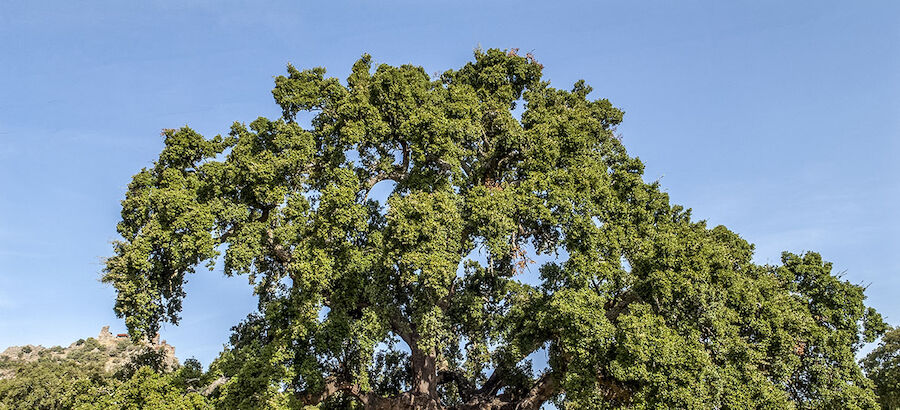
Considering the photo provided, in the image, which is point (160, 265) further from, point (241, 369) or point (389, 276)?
point (389, 276)

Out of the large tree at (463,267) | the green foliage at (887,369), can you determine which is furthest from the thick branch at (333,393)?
the green foliage at (887,369)

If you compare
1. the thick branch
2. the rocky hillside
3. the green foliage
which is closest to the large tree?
the thick branch

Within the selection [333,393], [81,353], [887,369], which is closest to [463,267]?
[333,393]

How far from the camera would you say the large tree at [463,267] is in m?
15.4

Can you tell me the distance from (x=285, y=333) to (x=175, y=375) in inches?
153

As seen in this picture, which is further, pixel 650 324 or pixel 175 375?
pixel 175 375

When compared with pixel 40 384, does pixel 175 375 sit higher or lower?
lower

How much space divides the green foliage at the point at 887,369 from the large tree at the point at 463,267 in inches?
403

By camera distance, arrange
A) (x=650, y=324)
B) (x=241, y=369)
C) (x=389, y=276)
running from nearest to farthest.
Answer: (x=650, y=324), (x=241, y=369), (x=389, y=276)

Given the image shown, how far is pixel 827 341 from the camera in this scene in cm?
1686

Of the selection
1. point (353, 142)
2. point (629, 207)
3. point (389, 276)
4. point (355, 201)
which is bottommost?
point (389, 276)

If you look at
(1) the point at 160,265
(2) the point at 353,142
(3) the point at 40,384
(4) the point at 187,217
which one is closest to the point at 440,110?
(2) the point at 353,142

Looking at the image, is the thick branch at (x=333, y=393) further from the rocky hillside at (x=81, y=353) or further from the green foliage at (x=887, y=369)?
the rocky hillside at (x=81, y=353)

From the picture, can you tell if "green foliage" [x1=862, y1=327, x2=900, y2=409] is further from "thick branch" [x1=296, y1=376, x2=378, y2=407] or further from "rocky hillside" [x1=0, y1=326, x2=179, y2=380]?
"rocky hillside" [x1=0, y1=326, x2=179, y2=380]
